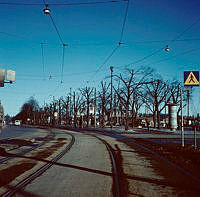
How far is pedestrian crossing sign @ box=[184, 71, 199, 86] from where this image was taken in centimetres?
1339

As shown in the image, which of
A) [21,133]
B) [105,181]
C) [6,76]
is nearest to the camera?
[105,181]

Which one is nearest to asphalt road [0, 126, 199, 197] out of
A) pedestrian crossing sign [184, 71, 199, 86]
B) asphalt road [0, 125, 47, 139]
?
pedestrian crossing sign [184, 71, 199, 86]

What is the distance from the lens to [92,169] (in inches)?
321

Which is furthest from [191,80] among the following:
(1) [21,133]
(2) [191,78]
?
(1) [21,133]

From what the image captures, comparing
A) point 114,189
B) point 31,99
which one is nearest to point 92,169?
point 114,189

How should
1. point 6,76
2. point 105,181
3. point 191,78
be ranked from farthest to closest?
1. point 6,76
2. point 191,78
3. point 105,181

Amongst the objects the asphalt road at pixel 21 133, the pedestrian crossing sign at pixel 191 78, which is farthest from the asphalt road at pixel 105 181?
the asphalt road at pixel 21 133

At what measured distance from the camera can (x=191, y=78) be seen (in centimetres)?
1345

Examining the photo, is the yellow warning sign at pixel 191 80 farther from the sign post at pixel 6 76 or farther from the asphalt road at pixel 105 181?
the sign post at pixel 6 76

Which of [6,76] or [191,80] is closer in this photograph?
[191,80]

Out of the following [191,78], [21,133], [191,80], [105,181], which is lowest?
[21,133]

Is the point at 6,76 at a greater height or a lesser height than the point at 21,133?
greater

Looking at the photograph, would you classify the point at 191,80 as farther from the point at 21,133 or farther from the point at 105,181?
the point at 21,133

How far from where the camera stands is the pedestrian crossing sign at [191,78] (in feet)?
43.9
